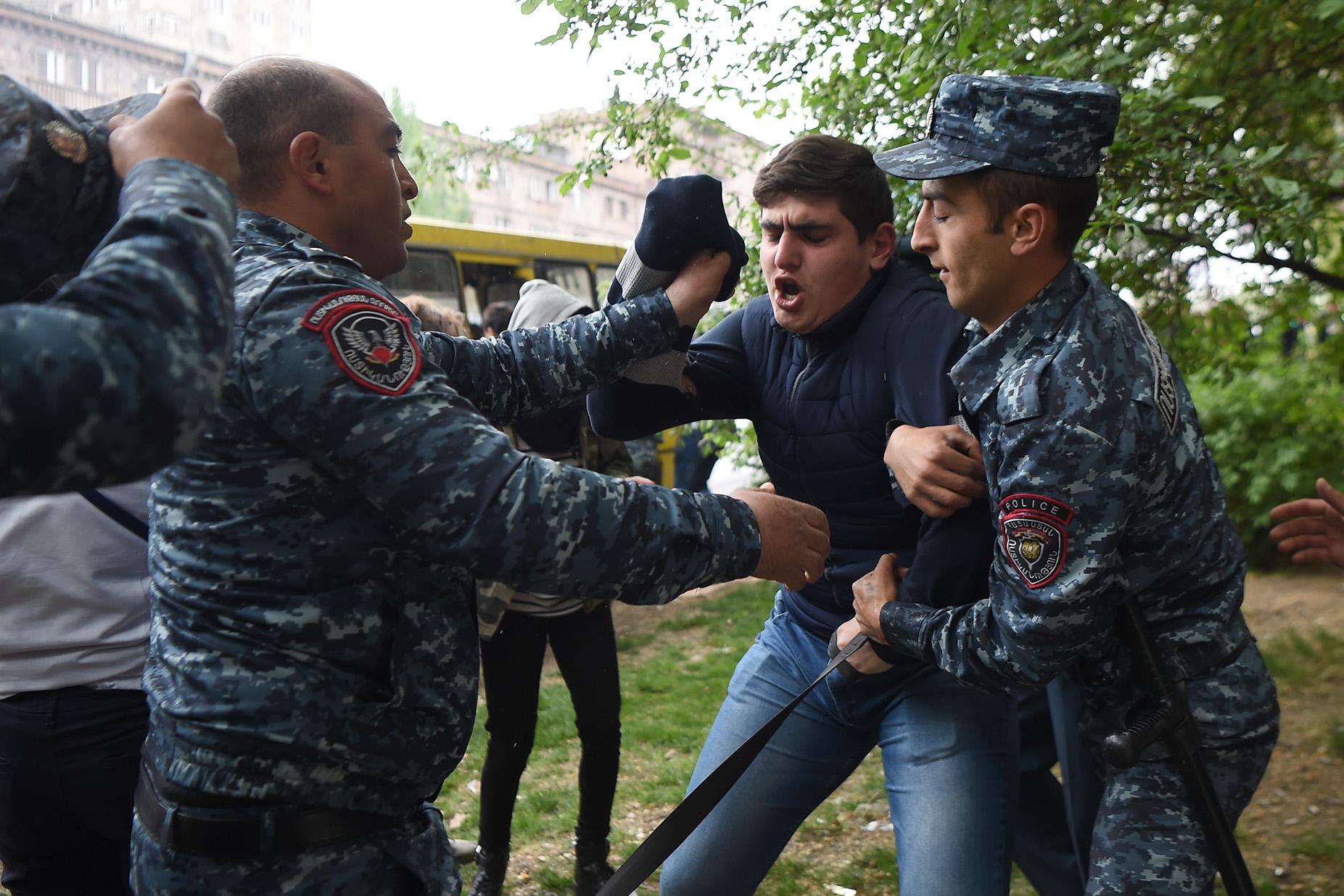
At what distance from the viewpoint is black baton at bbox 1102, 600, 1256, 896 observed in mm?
1847

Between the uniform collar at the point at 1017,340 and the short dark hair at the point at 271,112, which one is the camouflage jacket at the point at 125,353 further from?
the uniform collar at the point at 1017,340

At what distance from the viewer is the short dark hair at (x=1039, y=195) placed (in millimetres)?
1904

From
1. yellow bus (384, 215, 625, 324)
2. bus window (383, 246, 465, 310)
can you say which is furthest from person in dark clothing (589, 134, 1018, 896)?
bus window (383, 246, 465, 310)

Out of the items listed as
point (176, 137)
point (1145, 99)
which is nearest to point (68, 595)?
point (176, 137)

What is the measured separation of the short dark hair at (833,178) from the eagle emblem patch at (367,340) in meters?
1.22

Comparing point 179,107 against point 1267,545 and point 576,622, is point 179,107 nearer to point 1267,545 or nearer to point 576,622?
point 576,622

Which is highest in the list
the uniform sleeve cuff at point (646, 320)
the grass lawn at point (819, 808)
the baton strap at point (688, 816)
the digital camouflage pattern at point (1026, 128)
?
the digital camouflage pattern at point (1026, 128)

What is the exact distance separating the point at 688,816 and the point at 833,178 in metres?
1.39

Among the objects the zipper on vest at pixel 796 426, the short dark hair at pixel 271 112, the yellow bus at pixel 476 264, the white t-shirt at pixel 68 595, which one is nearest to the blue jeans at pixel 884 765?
the zipper on vest at pixel 796 426

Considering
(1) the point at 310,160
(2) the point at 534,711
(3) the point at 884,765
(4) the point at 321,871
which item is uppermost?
(1) the point at 310,160

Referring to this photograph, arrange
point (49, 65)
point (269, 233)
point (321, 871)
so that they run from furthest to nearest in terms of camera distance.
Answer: point (49, 65) → point (269, 233) → point (321, 871)

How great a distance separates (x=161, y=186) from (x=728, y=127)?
12.1 ft

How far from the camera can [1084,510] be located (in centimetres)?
172

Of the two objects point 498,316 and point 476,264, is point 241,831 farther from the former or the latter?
point 476,264
